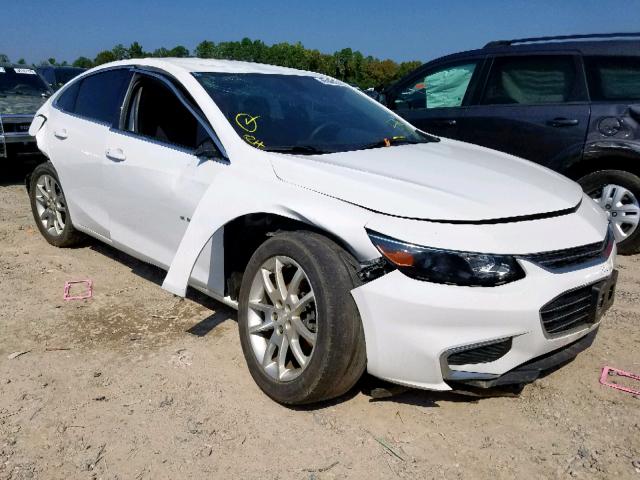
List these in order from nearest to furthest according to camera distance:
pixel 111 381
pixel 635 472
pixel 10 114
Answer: pixel 635 472 → pixel 111 381 → pixel 10 114

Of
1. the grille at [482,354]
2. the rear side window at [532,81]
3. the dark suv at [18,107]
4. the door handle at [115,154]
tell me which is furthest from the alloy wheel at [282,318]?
the dark suv at [18,107]

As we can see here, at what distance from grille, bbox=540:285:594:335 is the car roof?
246 cm

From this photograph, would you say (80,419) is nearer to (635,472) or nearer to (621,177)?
(635,472)

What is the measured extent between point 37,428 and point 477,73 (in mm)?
4944

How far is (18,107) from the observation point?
9336 mm

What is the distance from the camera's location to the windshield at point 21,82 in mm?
9961

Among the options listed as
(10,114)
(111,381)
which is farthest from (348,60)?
(111,381)

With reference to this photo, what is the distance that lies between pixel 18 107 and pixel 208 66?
263 inches

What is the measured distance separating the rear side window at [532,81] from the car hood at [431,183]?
237cm

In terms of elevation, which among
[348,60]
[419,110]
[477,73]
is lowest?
[348,60]

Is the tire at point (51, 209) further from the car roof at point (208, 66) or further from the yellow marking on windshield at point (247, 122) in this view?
the yellow marking on windshield at point (247, 122)

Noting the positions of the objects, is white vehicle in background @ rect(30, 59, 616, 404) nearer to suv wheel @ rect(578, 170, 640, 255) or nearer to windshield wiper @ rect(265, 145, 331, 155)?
windshield wiper @ rect(265, 145, 331, 155)

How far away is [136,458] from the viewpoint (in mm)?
2537

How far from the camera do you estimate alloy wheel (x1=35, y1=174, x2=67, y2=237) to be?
504 centimetres
